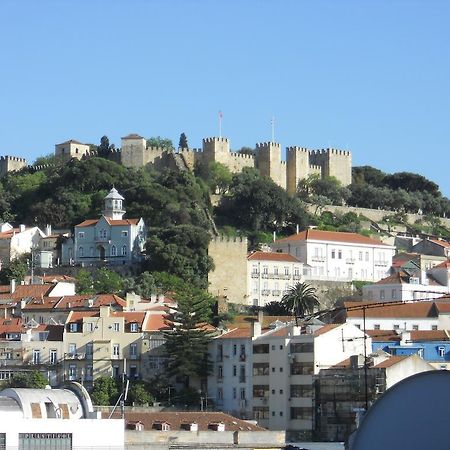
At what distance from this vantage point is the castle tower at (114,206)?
94.1m

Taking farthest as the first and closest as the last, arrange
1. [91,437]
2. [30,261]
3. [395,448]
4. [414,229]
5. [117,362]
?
[414,229] < [30,261] < [117,362] < [91,437] < [395,448]

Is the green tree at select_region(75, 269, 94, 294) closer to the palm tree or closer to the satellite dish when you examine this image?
the palm tree

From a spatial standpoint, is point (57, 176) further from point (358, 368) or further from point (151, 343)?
point (358, 368)

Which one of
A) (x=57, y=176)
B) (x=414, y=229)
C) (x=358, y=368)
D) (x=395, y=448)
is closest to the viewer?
(x=395, y=448)

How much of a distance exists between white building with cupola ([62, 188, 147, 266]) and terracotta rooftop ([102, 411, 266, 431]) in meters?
30.4

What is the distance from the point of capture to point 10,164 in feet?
384

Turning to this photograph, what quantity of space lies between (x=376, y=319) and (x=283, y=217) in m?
21.5

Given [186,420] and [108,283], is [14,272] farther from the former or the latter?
[186,420]

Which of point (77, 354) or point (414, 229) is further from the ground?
point (414, 229)

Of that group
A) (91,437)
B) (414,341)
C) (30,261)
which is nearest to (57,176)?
(30,261)

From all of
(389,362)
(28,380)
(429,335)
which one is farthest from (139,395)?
(429,335)

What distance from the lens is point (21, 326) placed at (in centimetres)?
7538

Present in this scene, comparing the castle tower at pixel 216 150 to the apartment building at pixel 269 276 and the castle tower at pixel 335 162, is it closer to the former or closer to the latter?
the castle tower at pixel 335 162

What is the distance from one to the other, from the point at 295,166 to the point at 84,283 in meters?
32.3
